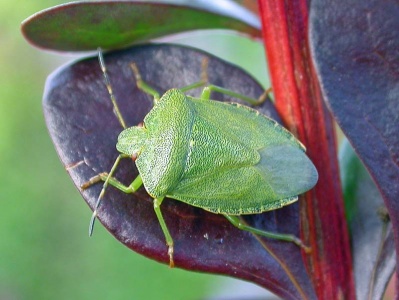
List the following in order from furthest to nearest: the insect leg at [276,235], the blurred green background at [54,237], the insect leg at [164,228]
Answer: the blurred green background at [54,237] < the insect leg at [276,235] < the insect leg at [164,228]

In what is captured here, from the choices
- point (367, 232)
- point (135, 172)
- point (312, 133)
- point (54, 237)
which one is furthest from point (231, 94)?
point (54, 237)

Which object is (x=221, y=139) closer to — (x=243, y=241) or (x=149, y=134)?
(x=149, y=134)

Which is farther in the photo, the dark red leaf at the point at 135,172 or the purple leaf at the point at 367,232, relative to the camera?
the purple leaf at the point at 367,232

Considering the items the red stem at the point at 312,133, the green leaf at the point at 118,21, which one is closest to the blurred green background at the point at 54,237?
the green leaf at the point at 118,21

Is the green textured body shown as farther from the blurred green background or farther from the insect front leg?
the blurred green background

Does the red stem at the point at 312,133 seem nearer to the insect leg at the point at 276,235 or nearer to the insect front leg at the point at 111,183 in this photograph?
the insect leg at the point at 276,235

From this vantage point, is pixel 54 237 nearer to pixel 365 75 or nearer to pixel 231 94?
pixel 231 94

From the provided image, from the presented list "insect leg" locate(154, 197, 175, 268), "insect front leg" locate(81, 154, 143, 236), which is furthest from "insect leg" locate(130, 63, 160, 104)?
"insect leg" locate(154, 197, 175, 268)
